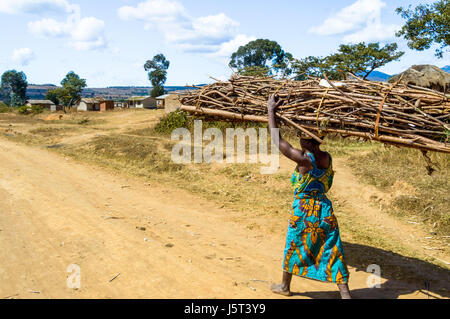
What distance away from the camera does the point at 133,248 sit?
4574 mm

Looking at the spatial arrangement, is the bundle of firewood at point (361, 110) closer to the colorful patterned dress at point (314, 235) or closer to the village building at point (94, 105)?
the colorful patterned dress at point (314, 235)

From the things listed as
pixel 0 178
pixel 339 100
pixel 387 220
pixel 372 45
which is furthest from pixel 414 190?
pixel 372 45

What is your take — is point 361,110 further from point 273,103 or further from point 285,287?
point 285,287

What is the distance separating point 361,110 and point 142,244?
3039mm

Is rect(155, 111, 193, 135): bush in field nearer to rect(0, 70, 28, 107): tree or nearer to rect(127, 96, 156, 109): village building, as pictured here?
rect(127, 96, 156, 109): village building

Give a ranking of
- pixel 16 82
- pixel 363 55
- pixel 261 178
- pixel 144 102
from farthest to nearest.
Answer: pixel 16 82, pixel 144 102, pixel 363 55, pixel 261 178

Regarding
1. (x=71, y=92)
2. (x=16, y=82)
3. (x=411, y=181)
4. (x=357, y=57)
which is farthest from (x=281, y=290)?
(x=16, y=82)

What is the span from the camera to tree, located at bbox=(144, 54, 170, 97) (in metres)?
59.3

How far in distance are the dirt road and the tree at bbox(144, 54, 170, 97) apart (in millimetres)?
52169

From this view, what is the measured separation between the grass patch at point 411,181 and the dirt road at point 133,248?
241cm

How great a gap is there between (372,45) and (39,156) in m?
19.5

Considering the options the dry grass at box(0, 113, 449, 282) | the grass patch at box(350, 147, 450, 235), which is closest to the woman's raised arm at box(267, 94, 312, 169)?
the dry grass at box(0, 113, 449, 282)

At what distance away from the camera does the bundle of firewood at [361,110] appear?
10.1ft

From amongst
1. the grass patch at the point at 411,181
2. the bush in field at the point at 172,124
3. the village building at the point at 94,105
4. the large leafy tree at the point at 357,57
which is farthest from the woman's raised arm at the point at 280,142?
the village building at the point at 94,105
